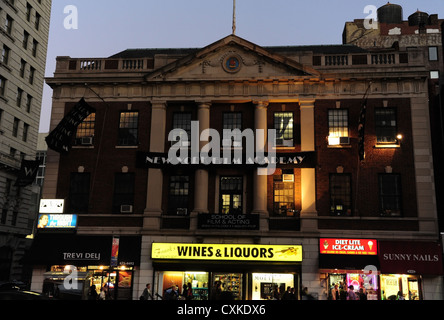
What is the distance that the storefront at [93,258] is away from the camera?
25719 millimetres

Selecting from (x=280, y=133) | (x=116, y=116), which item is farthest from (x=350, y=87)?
(x=116, y=116)

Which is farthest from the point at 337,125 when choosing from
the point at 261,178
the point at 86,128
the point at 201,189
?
the point at 86,128

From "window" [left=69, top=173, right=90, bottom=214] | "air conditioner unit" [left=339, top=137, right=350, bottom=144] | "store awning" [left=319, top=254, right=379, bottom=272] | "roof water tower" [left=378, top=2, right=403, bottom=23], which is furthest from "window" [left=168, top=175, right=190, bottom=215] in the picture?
"roof water tower" [left=378, top=2, right=403, bottom=23]

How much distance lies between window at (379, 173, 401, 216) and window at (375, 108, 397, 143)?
2154 mm

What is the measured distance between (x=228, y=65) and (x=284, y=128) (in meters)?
5.29

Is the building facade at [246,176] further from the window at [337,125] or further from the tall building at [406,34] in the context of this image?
the tall building at [406,34]

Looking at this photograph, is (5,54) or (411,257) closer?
(411,257)

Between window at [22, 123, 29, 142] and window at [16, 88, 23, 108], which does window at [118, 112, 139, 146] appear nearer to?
window at [16, 88, 23, 108]

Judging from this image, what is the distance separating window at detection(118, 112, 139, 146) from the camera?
28106 mm

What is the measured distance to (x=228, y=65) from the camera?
2816 cm

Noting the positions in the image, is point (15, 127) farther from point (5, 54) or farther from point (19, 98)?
point (5, 54)

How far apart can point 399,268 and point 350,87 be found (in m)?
10.8

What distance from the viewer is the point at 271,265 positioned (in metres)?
25.2

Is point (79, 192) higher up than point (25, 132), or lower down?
lower down
